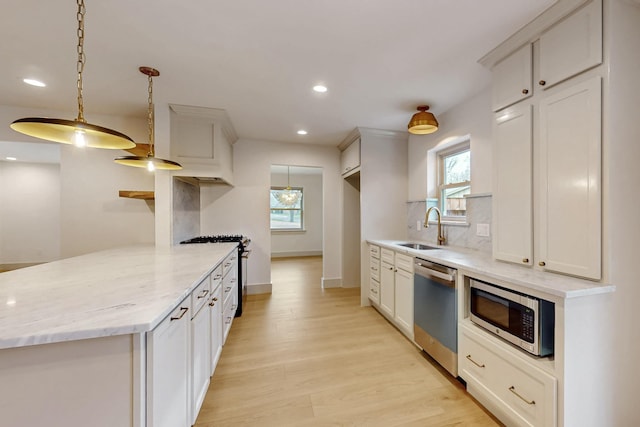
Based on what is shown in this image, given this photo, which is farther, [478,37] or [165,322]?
[478,37]

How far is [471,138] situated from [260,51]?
222 cm

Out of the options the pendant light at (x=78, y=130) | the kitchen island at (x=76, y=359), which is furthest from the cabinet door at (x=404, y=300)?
the pendant light at (x=78, y=130)

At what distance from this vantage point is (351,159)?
3.95m

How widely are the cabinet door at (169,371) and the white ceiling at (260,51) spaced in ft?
5.75

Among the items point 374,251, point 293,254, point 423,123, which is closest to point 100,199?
point 374,251

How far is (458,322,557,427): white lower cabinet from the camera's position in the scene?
1296 mm

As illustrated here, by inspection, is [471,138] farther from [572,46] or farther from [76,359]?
[76,359]

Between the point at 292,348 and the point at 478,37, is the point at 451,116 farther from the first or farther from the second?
Result: the point at 292,348

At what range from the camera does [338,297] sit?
3.93m

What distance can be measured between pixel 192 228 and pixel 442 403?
345 centimetres

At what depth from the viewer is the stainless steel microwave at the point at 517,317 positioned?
1.35 m

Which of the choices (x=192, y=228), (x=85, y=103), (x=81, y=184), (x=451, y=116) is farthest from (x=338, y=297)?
(x=85, y=103)

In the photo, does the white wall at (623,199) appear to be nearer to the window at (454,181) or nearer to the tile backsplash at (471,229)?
the tile backsplash at (471,229)

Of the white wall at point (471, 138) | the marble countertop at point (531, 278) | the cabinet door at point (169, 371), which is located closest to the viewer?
the cabinet door at point (169, 371)
